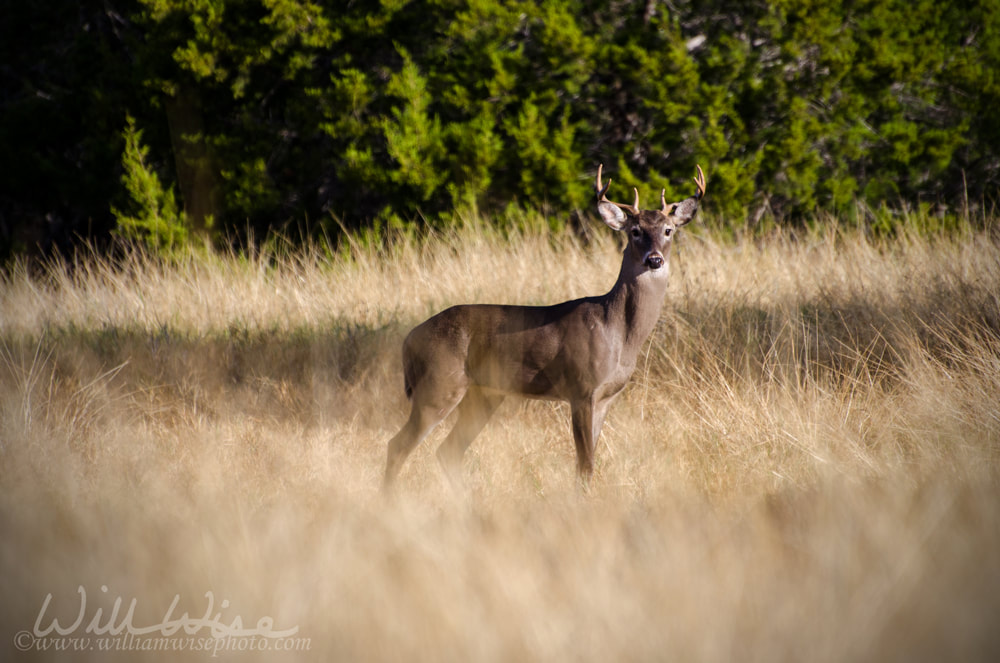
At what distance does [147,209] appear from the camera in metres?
14.7

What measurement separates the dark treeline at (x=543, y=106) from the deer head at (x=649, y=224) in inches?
288

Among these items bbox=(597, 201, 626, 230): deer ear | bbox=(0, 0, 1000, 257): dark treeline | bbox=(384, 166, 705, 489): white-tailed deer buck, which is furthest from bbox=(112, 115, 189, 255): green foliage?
bbox=(597, 201, 626, 230): deer ear

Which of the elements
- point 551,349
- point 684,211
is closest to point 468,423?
point 551,349

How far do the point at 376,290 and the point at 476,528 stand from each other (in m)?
4.93

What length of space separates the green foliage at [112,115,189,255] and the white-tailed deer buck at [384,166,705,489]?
36.1 ft

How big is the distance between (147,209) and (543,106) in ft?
23.1

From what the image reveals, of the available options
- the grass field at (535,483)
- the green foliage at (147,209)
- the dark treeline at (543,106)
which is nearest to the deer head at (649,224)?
the grass field at (535,483)

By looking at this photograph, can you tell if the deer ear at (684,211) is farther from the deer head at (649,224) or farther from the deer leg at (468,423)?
the deer leg at (468,423)

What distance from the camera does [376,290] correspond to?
8219 millimetres

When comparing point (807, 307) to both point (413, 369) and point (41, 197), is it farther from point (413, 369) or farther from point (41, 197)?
point (41, 197)

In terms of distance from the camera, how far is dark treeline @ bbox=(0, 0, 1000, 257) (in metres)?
12.5

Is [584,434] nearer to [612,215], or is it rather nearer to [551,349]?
[551,349]

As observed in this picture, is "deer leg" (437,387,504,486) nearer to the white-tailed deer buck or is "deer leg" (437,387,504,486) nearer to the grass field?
the grass field

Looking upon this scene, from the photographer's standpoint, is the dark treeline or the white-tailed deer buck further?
the dark treeline
